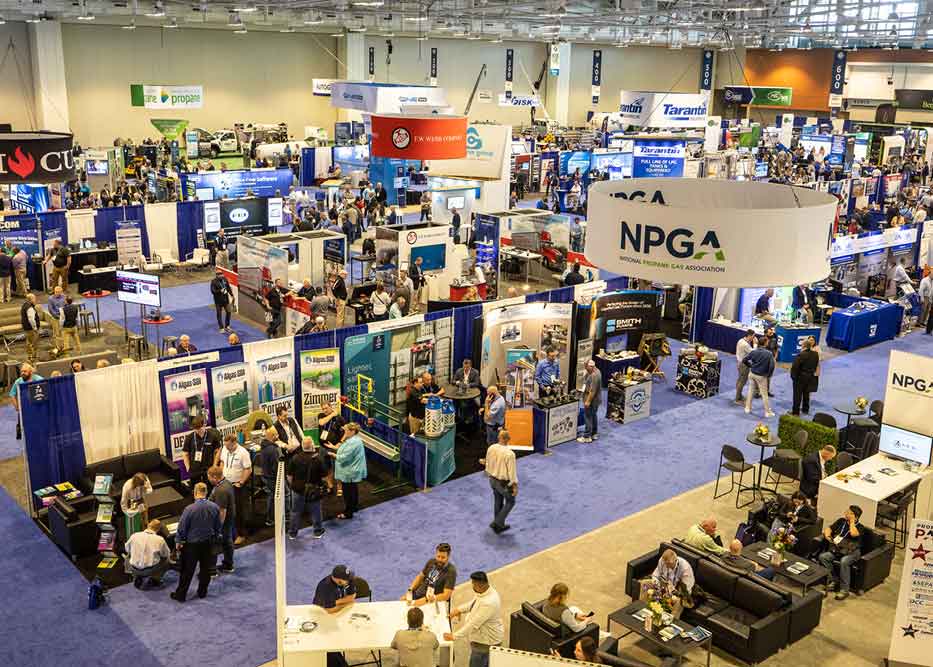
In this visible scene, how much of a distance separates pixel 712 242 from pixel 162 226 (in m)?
18.3

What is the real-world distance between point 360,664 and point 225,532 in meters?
2.09

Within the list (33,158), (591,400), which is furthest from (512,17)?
(33,158)

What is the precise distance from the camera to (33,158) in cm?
941

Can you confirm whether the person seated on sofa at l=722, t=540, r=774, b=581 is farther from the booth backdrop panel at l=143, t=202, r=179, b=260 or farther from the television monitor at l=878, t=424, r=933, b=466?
the booth backdrop panel at l=143, t=202, r=179, b=260

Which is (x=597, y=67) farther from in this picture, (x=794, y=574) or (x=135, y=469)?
(x=794, y=574)

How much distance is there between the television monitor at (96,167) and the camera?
91.2 feet

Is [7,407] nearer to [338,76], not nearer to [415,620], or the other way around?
[415,620]

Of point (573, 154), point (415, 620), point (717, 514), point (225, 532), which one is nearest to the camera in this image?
point (415, 620)

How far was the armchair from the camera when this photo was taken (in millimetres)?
7480

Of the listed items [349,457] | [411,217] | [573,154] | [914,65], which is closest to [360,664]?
[349,457]

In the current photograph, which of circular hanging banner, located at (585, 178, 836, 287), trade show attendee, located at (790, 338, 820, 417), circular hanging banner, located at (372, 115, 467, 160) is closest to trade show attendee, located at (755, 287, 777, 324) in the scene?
trade show attendee, located at (790, 338, 820, 417)

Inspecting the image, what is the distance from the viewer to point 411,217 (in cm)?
2883

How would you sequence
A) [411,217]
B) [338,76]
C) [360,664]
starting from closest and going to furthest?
Result: [360,664] → [411,217] → [338,76]

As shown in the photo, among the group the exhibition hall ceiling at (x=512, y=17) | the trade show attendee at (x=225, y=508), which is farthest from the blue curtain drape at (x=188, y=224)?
the trade show attendee at (x=225, y=508)
